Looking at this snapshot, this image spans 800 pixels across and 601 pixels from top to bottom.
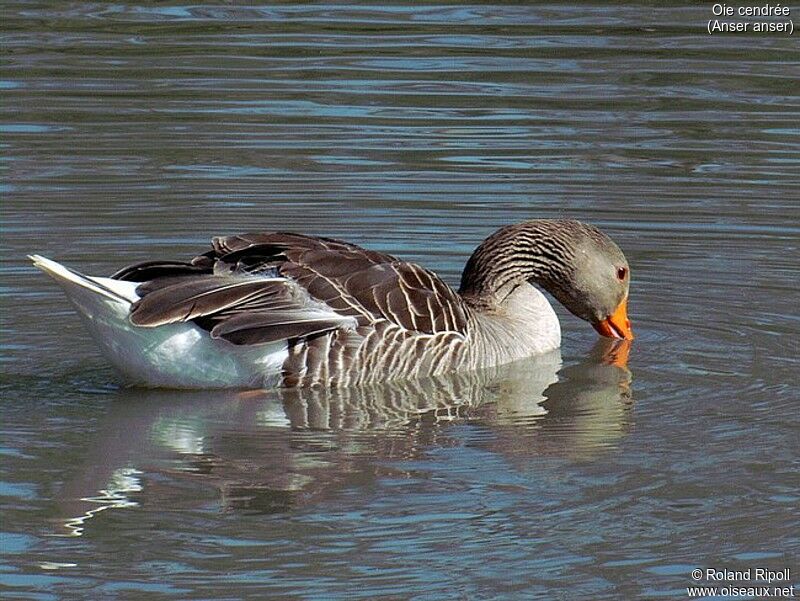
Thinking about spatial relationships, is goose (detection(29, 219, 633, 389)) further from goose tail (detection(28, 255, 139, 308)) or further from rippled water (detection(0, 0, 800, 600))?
rippled water (detection(0, 0, 800, 600))

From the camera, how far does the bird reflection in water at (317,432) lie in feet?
26.2

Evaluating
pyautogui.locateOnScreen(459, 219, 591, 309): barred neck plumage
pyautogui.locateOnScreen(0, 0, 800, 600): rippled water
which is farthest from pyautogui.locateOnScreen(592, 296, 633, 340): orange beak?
pyautogui.locateOnScreen(459, 219, 591, 309): barred neck plumage

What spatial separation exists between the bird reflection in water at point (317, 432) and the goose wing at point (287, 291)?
374mm

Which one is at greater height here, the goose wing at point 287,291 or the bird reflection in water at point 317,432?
the goose wing at point 287,291

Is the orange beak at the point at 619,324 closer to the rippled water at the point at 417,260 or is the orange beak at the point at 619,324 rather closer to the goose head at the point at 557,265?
the goose head at the point at 557,265

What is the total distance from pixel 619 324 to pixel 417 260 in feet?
6.17

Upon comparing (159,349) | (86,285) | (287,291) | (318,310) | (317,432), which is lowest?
(317,432)

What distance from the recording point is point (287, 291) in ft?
31.2

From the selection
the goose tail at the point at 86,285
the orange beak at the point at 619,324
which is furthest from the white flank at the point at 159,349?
the orange beak at the point at 619,324

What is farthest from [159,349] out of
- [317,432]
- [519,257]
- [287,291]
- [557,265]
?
[557,265]

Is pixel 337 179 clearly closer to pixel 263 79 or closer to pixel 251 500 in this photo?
pixel 263 79

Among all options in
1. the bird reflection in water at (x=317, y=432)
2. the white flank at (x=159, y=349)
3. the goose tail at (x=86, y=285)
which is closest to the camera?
the bird reflection in water at (x=317, y=432)

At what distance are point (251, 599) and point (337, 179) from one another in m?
7.51

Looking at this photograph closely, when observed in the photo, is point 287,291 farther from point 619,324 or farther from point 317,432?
point 619,324
